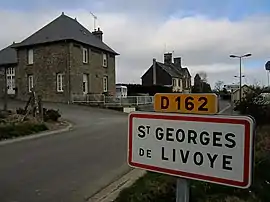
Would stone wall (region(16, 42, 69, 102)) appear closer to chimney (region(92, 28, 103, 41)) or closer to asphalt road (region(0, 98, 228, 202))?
chimney (region(92, 28, 103, 41))

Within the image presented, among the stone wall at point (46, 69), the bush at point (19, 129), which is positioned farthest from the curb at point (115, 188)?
the stone wall at point (46, 69)

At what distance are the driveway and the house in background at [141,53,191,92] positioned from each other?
5962cm

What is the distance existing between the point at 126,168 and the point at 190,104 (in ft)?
25.5

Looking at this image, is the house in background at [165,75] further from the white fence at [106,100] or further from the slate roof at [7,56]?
the white fence at [106,100]

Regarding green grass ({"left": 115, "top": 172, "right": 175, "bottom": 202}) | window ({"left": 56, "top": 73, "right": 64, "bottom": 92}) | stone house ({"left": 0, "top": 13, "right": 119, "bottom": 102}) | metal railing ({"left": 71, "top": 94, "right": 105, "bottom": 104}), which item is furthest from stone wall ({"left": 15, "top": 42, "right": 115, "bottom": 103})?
green grass ({"left": 115, "top": 172, "right": 175, "bottom": 202})

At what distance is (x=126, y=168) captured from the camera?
9695 millimetres

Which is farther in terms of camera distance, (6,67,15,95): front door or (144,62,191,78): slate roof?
(144,62,191,78): slate roof

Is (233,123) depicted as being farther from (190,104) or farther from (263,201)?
(263,201)

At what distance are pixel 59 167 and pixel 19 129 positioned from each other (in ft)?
26.2

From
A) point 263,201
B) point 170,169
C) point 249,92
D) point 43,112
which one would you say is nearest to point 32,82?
point 43,112

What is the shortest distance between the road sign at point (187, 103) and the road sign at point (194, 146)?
0.05 m

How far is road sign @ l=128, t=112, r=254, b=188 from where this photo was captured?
1911 millimetres

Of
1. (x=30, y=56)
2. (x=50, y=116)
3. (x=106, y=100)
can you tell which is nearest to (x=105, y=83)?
(x=106, y=100)

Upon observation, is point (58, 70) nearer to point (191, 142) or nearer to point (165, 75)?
point (191, 142)
